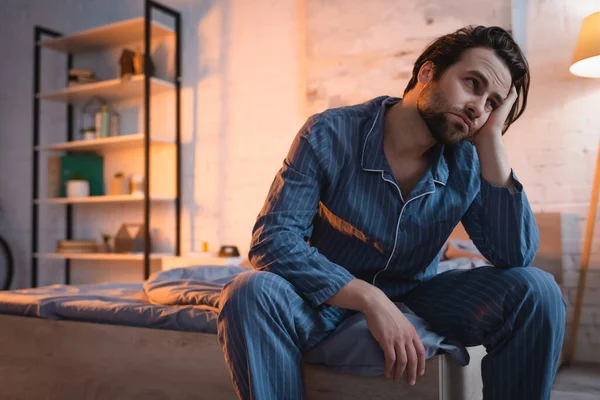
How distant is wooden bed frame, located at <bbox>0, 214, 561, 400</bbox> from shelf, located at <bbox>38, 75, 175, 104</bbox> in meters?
2.21

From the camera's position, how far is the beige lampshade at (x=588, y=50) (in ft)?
8.31

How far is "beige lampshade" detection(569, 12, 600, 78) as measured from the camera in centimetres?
253

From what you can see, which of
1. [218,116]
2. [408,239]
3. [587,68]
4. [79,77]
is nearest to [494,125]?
[408,239]

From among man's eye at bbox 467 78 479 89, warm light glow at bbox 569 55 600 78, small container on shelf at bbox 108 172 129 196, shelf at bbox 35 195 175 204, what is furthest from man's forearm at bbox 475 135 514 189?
small container on shelf at bbox 108 172 129 196

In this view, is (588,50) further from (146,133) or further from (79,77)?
(79,77)

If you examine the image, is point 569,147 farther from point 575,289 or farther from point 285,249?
point 285,249

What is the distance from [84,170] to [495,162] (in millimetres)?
3617

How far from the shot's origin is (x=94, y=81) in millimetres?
4156

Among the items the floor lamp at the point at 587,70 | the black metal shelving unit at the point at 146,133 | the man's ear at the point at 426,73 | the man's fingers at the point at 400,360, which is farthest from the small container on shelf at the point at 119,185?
the man's fingers at the point at 400,360

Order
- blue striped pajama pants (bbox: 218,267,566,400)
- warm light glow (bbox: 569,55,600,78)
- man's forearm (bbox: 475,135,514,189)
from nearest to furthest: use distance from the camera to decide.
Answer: blue striped pajama pants (bbox: 218,267,566,400), man's forearm (bbox: 475,135,514,189), warm light glow (bbox: 569,55,600,78)

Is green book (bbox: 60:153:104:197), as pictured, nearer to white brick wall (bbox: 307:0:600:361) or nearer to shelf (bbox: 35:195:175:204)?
shelf (bbox: 35:195:175:204)

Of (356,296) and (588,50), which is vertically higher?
(588,50)

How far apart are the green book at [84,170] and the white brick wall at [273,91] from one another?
0.19 m

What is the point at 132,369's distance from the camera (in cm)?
162
